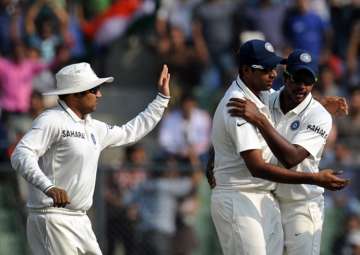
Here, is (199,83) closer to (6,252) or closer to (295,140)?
(6,252)

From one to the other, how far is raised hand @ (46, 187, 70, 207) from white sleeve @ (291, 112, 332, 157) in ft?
5.73

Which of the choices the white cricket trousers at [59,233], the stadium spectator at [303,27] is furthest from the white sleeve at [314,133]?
the stadium spectator at [303,27]

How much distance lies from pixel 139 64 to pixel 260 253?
8.51m

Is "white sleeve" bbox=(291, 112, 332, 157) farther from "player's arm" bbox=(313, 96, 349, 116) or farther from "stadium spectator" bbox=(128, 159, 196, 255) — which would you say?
"stadium spectator" bbox=(128, 159, 196, 255)

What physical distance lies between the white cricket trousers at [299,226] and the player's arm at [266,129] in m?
0.65

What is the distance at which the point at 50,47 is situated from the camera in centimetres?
1656

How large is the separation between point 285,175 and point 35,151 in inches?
72.7

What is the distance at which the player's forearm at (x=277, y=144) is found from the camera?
28.5 ft

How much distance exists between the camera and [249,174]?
896 centimetres

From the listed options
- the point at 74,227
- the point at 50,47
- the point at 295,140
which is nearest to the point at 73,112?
the point at 74,227

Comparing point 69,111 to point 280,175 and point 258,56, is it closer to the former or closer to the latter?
point 258,56

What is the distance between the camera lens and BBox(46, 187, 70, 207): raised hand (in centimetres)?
858

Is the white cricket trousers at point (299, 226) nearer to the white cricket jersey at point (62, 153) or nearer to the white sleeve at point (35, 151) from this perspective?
the white cricket jersey at point (62, 153)

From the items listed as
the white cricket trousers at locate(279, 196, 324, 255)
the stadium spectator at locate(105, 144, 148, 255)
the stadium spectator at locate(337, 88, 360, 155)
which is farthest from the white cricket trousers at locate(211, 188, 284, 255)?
the stadium spectator at locate(337, 88, 360, 155)
